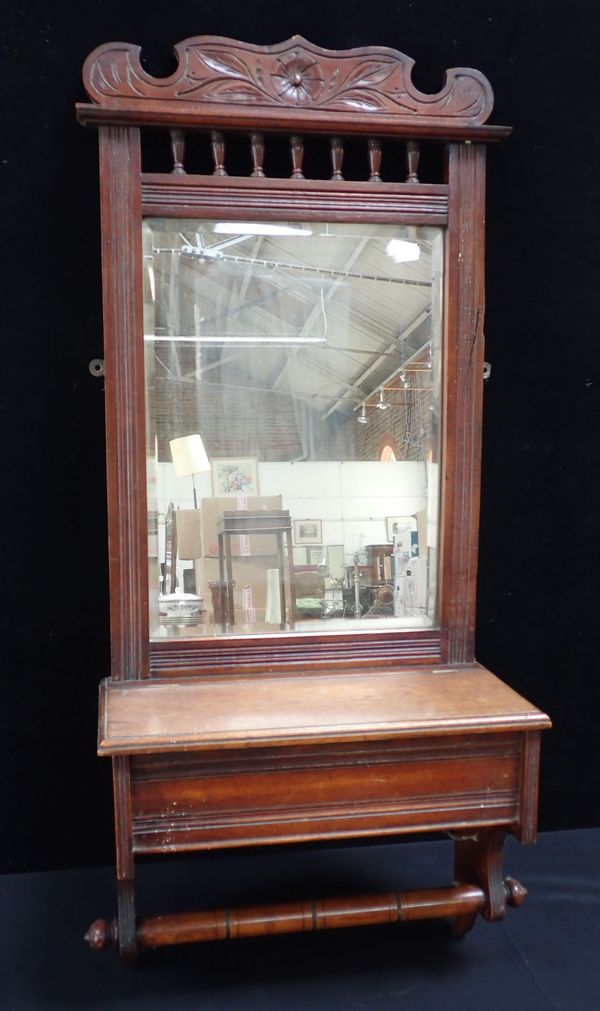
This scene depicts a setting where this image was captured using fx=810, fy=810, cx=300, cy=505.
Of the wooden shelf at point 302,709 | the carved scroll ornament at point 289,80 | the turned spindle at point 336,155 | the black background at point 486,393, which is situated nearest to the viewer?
the wooden shelf at point 302,709

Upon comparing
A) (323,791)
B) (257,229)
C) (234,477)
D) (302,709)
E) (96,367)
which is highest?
(257,229)

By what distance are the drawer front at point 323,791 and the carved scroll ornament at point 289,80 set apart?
1.43 metres

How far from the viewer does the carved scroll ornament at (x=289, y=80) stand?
1.81m

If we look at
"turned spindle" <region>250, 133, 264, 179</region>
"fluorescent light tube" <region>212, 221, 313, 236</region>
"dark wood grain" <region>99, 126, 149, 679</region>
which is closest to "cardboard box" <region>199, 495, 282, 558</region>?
"dark wood grain" <region>99, 126, 149, 679</region>

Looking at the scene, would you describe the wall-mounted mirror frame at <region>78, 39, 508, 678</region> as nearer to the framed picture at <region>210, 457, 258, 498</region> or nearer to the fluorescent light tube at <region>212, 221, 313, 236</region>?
the fluorescent light tube at <region>212, 221, 313, 236</region>

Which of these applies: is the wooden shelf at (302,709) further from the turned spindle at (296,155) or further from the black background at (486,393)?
the turned spindle at (296,155)

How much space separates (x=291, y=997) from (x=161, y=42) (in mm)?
2269

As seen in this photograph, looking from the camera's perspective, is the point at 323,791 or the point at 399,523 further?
the point at 399,523

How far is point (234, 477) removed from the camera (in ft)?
6.36

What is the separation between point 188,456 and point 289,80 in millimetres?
898

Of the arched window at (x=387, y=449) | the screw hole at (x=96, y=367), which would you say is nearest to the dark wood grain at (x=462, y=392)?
the arched window at (x=387, y=449)

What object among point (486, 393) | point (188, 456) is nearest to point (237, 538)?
point (188, 456)

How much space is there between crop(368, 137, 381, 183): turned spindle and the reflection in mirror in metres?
0.12

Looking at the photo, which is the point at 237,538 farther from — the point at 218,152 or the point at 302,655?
the point at 218,152
